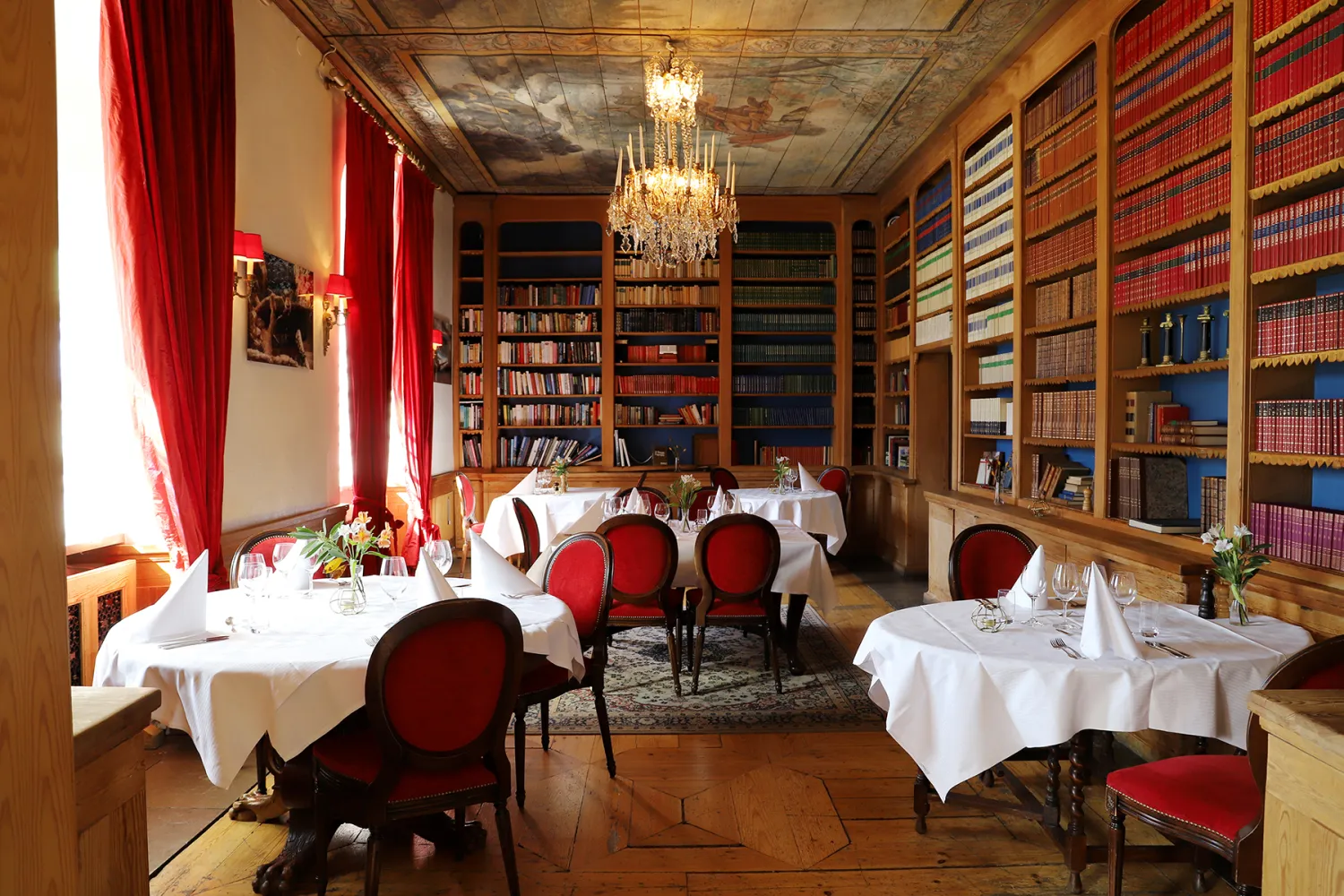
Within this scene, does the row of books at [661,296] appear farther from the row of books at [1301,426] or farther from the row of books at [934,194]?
the row of books at [1301,426]

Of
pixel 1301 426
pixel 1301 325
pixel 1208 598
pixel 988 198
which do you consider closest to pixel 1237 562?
pixel 1208 598

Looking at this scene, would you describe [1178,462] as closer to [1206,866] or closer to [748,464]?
[1206,866]

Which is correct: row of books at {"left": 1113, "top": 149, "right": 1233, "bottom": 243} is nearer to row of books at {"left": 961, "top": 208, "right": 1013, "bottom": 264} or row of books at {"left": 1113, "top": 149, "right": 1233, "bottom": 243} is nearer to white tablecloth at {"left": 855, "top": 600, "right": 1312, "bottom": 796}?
row of books at {"left": 961, "top": 208, "right": 1013, "bottom": 264}

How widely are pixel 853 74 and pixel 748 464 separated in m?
4.55

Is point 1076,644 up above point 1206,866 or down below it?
above

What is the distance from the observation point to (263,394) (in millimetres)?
4684

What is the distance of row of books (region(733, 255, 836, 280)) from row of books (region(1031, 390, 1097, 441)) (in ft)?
13.1

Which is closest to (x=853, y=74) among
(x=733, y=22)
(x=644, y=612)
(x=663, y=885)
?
(x=733, y=22)

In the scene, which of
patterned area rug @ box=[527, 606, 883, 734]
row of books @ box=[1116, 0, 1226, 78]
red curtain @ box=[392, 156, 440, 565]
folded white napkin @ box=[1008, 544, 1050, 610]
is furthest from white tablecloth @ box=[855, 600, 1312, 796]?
red curtain @ box=[392, 156, 440, 565]

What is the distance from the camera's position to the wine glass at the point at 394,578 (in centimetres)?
297


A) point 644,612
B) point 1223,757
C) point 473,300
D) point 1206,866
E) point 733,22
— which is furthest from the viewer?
point 473,300

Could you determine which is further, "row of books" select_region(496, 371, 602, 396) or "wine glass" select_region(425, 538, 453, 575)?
"row of books" select_region(496, 371, 602, 396)

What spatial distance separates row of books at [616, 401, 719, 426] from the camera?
9.14 metres

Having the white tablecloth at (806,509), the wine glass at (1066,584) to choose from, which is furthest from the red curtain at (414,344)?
the wine glass at (1066,584)
